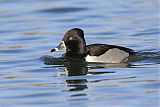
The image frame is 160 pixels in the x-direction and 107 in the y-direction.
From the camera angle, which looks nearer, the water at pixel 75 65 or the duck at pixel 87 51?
the water at pixel 75 65

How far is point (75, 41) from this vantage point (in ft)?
54.6

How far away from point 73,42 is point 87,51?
35 cm

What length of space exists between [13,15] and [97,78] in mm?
9910

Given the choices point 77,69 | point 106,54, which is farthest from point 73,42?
point 77,69

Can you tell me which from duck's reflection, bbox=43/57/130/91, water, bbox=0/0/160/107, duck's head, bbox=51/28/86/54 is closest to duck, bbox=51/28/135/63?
duck's head, bbox=51/28/86/54

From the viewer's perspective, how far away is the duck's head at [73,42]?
1652 cm

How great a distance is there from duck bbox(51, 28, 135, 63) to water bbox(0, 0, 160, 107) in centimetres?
33

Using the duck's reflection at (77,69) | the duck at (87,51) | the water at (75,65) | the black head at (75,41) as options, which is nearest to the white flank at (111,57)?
the duck at (87,51)

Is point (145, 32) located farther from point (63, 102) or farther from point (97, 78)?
point (63, 102)

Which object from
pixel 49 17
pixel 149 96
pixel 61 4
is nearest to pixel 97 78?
pixel 149 96

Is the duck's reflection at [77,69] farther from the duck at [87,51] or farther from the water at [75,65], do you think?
the duck at [87,51]

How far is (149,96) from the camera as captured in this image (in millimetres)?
12555

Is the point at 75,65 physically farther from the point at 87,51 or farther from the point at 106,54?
the point at 106,54

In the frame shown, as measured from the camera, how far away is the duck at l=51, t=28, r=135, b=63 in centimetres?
1631
